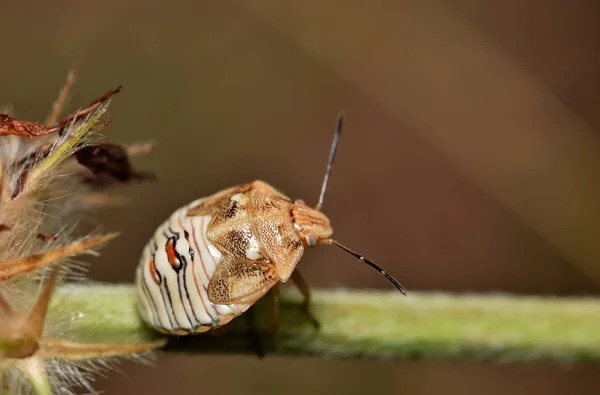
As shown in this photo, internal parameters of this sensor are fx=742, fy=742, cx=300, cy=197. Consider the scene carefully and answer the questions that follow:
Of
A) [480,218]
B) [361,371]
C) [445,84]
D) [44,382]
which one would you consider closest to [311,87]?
[445,84]

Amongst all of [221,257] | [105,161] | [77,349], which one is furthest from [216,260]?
[77,349]

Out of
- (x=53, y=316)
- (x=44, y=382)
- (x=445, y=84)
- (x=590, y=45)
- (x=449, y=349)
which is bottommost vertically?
(x=44, y=382)

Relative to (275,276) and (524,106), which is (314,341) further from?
(524,106)

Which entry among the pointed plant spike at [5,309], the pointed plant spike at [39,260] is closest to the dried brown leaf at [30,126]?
the pointed plant spike at [39,260]

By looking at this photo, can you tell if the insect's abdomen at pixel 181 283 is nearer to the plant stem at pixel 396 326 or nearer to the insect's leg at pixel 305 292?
the plant stem at pixel 396 326

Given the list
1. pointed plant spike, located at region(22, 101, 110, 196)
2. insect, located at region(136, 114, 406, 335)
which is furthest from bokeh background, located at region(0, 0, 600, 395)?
pointed plant spike, located at region(22, 101, 110, 196)
